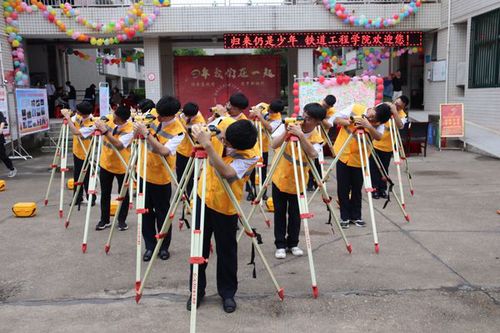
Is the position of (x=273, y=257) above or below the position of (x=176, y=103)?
below

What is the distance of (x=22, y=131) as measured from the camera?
1264 cm

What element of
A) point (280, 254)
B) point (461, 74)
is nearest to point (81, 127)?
point (280, 254)

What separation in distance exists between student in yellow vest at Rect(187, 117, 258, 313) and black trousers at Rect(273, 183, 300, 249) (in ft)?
4.03

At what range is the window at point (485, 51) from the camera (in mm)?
12867

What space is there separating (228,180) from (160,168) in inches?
61.6

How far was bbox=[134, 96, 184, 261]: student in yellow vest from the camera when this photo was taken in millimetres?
4686

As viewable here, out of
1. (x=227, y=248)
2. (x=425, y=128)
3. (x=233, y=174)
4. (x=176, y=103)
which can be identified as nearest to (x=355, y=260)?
(x=227, y=248)

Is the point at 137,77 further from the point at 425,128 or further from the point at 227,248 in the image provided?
the point at 227,248

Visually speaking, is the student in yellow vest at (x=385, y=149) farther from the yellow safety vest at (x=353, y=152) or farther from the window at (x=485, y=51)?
the window at (x=485, y=51)

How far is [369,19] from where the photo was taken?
14.8 m

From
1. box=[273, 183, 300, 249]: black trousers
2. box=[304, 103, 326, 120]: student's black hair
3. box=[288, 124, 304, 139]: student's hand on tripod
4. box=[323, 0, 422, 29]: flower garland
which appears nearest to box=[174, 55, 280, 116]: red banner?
box=[323, 0, 422, 29]: flower garland

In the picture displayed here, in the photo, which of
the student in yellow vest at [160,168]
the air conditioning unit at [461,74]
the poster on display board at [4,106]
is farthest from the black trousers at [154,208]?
the air conditioning unit at [461,74]

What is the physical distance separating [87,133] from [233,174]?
3.51 m

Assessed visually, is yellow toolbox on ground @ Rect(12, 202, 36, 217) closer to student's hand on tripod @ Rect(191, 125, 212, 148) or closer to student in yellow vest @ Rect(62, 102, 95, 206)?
student in yellow vest @ Rect(62, 102, 95, 206)
